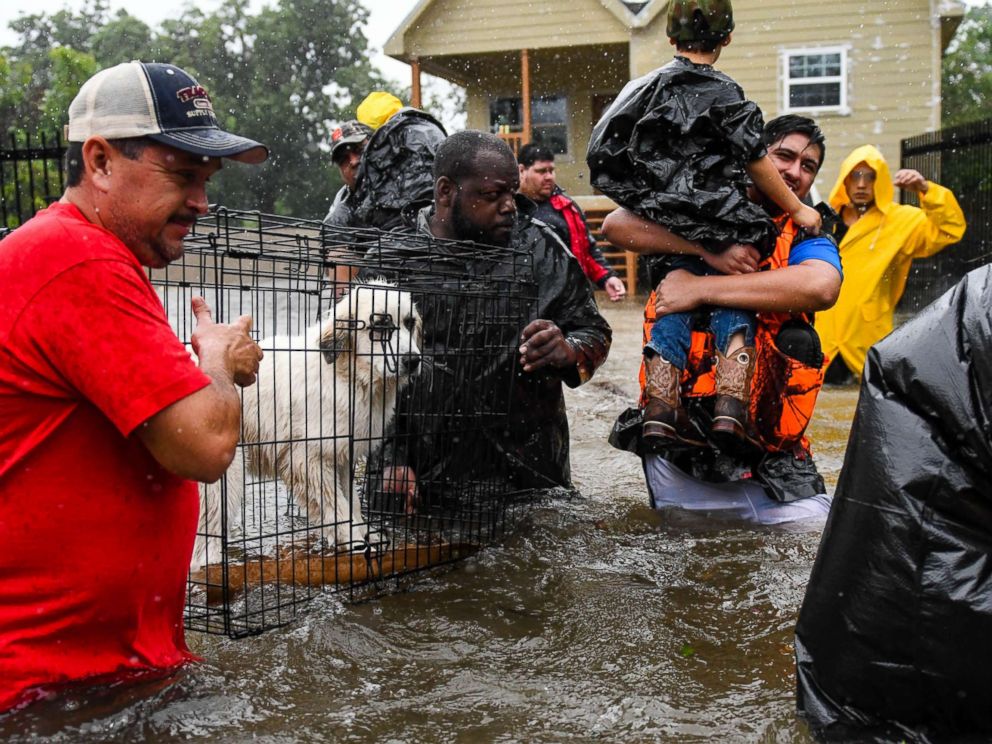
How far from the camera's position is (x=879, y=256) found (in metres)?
10.8

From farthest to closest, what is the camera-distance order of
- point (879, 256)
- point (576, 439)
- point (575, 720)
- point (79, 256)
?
point (879, 256), point (576, 439), point (575, 720), point (79, 256)

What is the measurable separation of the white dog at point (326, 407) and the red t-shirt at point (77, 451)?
70.9 inches

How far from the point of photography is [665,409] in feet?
13.6

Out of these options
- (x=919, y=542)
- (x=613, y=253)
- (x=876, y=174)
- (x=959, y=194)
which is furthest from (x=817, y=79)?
(x=919, y=542)

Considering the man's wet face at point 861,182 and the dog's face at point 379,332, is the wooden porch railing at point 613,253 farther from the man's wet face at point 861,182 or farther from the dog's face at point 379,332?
the dog's face at point 379,332

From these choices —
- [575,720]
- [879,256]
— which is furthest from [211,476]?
[879,256]

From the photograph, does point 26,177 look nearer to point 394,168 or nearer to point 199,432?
point 394,168

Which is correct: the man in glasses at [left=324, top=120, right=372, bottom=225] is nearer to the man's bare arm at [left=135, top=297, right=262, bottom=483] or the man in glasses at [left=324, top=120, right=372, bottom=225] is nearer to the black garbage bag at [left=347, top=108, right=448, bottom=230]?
the black garbage bag at [left=347, top=108, right=448, bottom=230]

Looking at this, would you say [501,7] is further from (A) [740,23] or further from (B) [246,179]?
(B) [246,179]

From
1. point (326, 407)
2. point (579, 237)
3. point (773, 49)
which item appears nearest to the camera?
point (326, 407)

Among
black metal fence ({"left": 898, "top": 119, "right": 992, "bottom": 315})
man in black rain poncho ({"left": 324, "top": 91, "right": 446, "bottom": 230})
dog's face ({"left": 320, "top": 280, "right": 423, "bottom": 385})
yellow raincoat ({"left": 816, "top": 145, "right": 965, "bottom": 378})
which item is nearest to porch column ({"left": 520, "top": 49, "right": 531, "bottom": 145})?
black metal fence ({"left": 898, "top": 119, "right": 992, "bottom": 315})

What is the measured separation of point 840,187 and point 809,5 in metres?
11.6

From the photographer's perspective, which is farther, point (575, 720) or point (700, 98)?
point (700, 98)

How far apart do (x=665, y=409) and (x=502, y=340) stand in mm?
946
